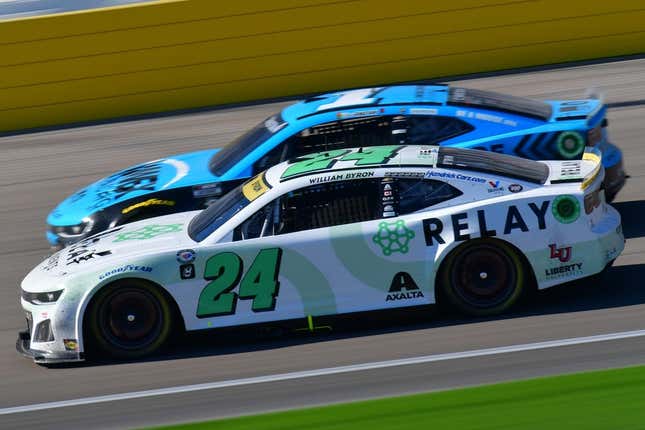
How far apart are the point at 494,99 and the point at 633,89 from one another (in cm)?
628

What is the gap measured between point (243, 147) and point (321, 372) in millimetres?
3383

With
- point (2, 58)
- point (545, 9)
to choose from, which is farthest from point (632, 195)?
point (2, 58)

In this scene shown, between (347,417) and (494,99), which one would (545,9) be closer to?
(494,99)

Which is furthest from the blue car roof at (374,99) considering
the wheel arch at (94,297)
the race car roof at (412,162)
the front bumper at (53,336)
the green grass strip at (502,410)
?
the green grass strip at (502,410)

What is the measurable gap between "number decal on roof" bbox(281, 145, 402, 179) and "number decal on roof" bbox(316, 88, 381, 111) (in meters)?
1.37

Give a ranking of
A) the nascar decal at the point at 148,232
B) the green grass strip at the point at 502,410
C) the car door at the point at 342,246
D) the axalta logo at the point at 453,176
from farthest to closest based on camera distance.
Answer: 1. the nascar decal at the point at 148,232
2. the axalta logo at the point at 453,176
3. the car door at the point at 342,246
4. the green grass strip at the point at 502,410

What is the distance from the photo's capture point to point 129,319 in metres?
8.41

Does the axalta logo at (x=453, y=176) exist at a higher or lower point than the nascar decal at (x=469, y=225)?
higher

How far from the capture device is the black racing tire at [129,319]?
8.35m

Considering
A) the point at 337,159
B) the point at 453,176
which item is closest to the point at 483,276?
the point at 453,176

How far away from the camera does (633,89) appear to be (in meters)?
16.3

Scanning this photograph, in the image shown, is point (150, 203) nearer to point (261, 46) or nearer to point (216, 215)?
point (216, 215)

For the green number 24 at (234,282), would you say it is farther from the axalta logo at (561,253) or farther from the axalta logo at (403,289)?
the axalta logo at (561,253)

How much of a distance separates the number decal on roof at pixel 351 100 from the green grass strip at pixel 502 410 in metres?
3.85
